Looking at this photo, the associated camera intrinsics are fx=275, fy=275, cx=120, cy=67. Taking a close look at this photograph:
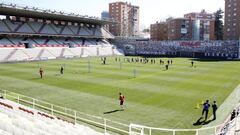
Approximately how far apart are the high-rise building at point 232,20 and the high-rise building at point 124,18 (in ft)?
191

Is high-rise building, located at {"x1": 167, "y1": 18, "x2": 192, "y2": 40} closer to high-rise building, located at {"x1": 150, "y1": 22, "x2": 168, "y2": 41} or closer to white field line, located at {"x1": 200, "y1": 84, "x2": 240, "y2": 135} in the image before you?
high-rise building, located at {"x1": 150, "y1": 22, "x2": 168, "y2": 41}

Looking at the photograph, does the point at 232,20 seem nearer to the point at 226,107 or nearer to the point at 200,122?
the point at 226,107

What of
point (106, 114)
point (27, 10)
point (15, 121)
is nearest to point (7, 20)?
point (27, 10)

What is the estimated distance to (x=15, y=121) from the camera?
1171 cm

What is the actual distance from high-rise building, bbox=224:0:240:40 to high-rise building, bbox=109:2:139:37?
2289 inches

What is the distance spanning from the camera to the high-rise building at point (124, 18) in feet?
495

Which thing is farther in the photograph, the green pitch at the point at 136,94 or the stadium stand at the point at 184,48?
the stadium stand at the point at 184,48

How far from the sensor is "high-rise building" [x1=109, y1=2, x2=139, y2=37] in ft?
495

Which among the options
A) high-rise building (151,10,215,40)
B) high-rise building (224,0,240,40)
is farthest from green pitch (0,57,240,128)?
high-rise building (151,10,215,40)

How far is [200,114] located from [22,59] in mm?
54462

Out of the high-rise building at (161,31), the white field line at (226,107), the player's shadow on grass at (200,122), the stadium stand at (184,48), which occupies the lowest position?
the player's shadow on grass at (200,122)

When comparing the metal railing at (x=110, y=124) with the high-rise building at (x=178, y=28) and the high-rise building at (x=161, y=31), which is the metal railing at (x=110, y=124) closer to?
the high-rise building at (x=178, y=28)

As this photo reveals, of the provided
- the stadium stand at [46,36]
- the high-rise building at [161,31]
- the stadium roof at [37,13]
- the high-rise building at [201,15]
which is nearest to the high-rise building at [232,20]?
the high-rise building at [161,31]

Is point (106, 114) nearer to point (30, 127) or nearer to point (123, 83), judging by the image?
point (30, 127)
